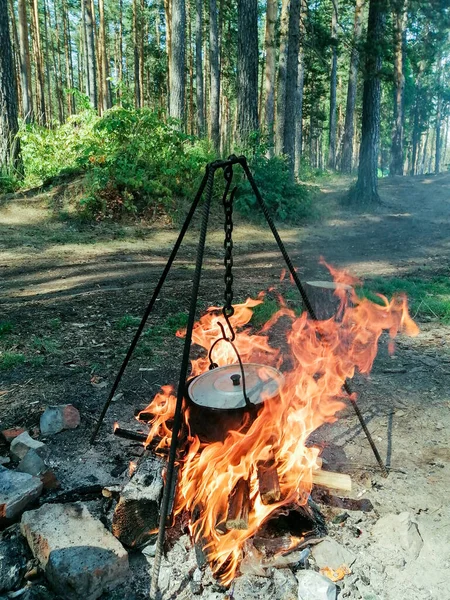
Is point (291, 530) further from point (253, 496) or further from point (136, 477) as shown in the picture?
point (136, 477)

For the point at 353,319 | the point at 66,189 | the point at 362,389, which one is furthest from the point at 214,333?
the point at 66,189

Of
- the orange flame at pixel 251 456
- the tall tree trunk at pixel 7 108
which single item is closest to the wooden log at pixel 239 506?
the orange flame at pixel 251 456

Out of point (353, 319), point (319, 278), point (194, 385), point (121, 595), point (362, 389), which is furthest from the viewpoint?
point (319, 278)

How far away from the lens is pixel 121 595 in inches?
87.4

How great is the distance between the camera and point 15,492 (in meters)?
2.64

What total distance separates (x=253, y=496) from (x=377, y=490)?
96 cm

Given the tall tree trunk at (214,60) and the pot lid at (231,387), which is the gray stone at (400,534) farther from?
the tall tree trunk at (214,60)

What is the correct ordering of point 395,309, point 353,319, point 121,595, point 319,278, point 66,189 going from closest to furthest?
point 121,595 < point 353,319 < point 395,309 < point 319,278 < point 66,189

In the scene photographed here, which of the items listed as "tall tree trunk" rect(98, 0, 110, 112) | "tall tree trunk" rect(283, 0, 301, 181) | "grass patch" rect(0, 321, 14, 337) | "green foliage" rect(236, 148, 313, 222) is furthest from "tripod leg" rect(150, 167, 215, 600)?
"tall tree trunk" rect(98, 0, 110, 112)

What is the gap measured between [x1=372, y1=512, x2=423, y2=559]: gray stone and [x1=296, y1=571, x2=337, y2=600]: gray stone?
1.57ft

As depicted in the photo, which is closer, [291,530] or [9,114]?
[291,530]

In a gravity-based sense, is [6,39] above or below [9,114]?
above

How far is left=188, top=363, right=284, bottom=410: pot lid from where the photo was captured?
8.63 ft

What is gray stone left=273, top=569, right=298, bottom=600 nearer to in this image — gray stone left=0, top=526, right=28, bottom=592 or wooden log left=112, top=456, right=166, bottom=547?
wooden log left=112, top=456, right=166, bottom=547
